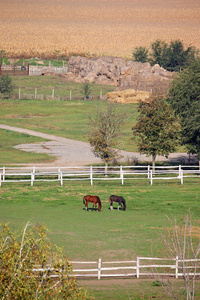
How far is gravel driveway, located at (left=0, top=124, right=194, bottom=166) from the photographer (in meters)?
47.4

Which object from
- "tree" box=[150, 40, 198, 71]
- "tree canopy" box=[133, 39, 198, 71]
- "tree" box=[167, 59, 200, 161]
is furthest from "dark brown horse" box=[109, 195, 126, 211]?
"tree" box=[150, 40, 198, 71]

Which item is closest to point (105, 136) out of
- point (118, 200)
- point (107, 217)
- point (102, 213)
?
point (118, 200)

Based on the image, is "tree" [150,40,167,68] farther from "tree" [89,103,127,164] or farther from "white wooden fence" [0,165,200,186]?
"white wooden fence" [0,165,200,186]

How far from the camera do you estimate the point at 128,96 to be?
90.2 m

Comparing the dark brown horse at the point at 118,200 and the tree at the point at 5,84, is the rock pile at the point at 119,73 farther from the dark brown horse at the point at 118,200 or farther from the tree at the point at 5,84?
the dark brown horse at the point at 118,200

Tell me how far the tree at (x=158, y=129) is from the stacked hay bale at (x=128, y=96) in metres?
45.9

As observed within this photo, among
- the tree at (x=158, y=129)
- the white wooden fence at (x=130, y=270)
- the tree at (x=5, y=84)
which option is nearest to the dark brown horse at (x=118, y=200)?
the white wooden fence at (x=130, y=270)

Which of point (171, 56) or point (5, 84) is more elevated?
point (171, 56)

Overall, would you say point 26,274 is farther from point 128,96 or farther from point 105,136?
point 128,96

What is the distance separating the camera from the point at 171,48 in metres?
136

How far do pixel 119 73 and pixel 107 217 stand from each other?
8312cm

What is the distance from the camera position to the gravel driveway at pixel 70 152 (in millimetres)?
47412

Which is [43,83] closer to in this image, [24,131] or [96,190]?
[24,131]

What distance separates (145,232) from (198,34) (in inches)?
6999
